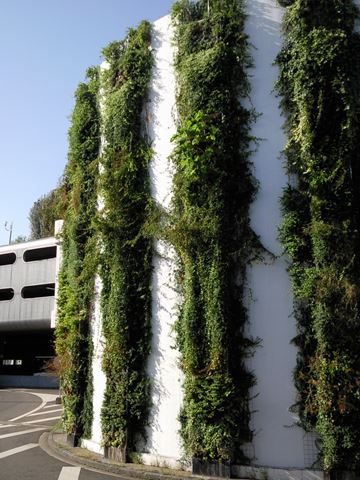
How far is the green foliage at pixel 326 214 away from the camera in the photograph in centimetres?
905

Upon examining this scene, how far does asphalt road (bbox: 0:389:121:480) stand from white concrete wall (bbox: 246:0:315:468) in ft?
12.0

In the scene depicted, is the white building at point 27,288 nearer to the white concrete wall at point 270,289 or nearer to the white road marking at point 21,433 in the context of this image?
the white road marking at point 21,433

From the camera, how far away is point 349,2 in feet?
35.3

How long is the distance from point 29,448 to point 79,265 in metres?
5.34

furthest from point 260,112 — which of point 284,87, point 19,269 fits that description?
point 19,269

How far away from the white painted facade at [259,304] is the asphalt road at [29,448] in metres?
1.32

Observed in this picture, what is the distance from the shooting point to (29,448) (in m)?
13.0

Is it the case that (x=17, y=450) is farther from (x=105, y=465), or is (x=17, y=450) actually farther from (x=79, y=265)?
(x=79, y=265)

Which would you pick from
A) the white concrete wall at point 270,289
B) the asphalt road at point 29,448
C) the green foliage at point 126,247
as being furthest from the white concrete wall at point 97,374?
the white concrete wall at point 270,289

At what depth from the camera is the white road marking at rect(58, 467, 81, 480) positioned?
31.7ft

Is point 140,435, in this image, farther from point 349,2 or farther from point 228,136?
point 349,2

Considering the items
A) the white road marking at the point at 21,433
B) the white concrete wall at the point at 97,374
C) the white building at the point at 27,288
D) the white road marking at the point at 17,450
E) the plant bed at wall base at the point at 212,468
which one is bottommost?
the white road marking at the point at 21,433

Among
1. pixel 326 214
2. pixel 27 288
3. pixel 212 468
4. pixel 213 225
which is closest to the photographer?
pixel 212 468

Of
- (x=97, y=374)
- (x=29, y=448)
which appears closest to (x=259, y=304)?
(x=97, y=374)
